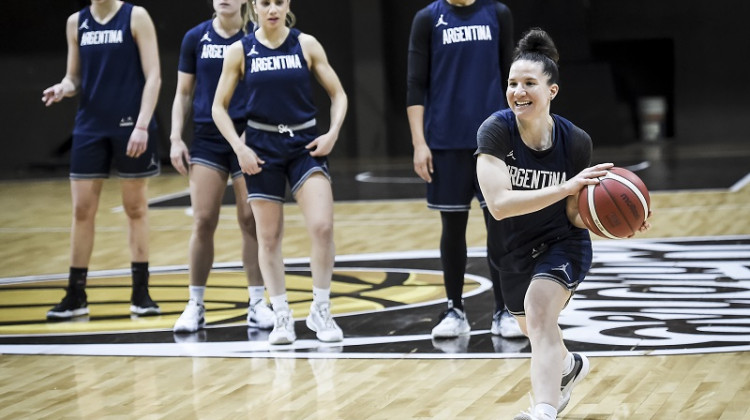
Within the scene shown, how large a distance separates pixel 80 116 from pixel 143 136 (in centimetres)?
43

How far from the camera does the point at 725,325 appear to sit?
550 centimetres

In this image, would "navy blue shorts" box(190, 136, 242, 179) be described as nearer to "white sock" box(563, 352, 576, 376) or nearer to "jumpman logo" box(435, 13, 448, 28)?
"jumpman logo" box(435, 13, 448, 28)

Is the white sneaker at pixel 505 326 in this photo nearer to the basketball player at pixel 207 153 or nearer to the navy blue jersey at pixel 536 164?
the basketball player at pixel 207 153

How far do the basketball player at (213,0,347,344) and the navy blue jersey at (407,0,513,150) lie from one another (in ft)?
1.57

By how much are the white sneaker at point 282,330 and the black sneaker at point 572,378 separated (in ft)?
5.36

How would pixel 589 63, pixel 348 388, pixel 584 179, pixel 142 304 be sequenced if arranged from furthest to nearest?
pixel 589 63 < pixel 142 304 < pixel 348 388 < pixel 584 179

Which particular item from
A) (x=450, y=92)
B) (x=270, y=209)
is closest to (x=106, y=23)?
(x=270, y=209)

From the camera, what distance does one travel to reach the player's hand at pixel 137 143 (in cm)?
607

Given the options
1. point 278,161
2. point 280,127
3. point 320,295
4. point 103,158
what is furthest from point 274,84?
point 103,158

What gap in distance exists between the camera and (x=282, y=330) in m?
5.42

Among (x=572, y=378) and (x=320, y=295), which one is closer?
(x=572, y=378)

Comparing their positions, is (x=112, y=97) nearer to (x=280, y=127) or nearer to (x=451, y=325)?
(x=280, y=127)

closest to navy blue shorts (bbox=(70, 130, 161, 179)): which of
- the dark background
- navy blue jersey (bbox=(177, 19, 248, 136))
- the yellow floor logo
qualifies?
navy blue jersey (bbox=(177, 19, 248, 136))

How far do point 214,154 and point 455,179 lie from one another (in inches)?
48.3
